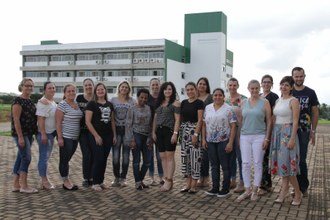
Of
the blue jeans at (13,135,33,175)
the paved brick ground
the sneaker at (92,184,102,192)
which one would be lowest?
the paved brick ground

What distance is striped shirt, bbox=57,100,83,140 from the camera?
6.46m

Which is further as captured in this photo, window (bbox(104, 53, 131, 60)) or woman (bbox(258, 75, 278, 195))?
window (bbox(104, 53, 131, 60))

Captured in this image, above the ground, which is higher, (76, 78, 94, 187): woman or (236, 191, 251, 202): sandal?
(76, 78, 94, 187): woman

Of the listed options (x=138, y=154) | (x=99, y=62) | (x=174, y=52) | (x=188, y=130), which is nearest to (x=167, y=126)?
(x=188, y=130)

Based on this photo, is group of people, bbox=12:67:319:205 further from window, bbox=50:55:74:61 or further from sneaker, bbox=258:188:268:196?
window, bbox=50:55:74:61

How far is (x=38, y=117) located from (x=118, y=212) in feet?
7.43

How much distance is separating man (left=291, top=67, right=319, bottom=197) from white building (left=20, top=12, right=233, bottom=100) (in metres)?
43.4

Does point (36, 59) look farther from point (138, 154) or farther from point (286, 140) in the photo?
point (286, 140)

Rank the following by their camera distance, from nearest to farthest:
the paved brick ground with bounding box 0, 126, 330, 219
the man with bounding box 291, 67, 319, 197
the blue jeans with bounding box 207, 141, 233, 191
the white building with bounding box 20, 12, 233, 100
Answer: the paved brick ground with bounding box 0, 126, 330, 219 → the man with bounding box 291, 67, 319, 197 → the blue jeans with bounding box 207, 141, 233, 191 → the white building with bounding box 20, 12, 233, 100

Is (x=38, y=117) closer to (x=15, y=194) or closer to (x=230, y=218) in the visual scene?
(x=15, y=194)

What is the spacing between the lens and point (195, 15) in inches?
2117

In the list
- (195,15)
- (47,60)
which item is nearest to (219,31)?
(195,15)

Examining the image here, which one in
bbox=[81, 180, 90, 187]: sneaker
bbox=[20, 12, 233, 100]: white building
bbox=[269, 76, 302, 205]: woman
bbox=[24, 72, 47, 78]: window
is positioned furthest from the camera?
bbox=[24, 72, 47, 78]: window

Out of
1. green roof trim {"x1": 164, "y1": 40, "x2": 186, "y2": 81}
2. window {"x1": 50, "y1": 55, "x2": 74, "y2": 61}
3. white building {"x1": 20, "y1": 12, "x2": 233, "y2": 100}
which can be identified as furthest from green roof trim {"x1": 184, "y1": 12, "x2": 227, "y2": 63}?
window {"x1": 50, "y1": 55, "x2": 74, "y2": 61}
